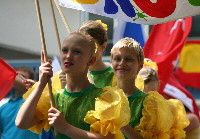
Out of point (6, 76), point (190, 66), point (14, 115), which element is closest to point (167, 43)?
point (190, 66)

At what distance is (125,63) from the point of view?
3871 millimetres

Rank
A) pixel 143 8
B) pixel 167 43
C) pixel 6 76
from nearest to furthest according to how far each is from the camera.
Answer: pixel 143 8, pixel 6 76, pixel 167 43

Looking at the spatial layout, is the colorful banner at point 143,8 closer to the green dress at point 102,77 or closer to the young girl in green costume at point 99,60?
the young girl in green costume at point 99,60

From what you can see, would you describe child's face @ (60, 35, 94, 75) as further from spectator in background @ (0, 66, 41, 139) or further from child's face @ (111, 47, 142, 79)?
spectator in background @ (0, 66, 41, 139)

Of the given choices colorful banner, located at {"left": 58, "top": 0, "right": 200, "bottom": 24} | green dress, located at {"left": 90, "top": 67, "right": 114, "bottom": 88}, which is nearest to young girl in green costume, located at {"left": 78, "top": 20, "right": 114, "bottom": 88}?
green dress, located at {"left": 90, "top": 67, "right": 114, "bottom": 88}

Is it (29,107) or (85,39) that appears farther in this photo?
(85,39)

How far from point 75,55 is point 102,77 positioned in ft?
3.29

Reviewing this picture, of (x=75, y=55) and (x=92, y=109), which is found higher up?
(x=75, y=55)

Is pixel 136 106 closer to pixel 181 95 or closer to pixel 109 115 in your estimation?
pixel 109 115

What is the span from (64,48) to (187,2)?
88 centimetres

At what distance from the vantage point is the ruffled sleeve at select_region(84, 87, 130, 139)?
10.7ft

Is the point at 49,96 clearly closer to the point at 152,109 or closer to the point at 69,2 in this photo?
the point at 152,109

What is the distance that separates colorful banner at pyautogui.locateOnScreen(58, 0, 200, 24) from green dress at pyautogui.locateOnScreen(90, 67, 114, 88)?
0.43m

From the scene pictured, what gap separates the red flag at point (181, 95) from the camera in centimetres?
650
